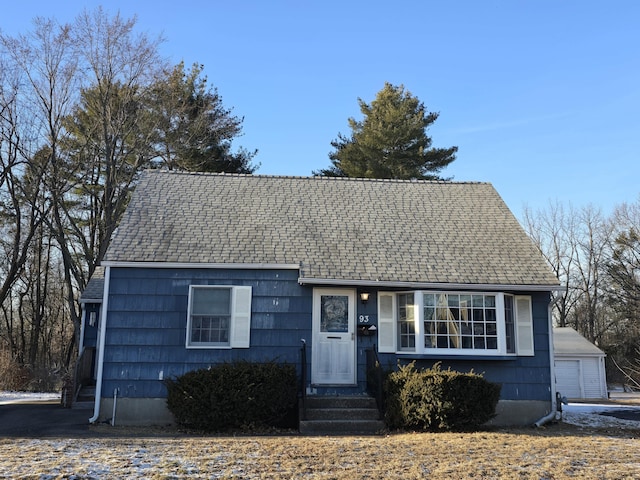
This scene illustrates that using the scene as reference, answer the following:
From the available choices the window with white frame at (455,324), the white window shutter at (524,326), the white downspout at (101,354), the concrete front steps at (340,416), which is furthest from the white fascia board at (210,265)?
the white window shutter at (524,326)

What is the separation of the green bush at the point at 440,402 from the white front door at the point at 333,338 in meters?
1.44

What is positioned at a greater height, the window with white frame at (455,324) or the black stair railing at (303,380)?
the window with white frame at (455,324)

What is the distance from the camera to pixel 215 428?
365 inches

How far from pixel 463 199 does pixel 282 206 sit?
449 cm

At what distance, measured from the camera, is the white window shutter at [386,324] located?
35.3 ft

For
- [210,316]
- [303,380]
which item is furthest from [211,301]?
[303,380]

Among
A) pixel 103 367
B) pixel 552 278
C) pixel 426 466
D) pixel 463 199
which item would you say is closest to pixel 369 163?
pixel 463 199

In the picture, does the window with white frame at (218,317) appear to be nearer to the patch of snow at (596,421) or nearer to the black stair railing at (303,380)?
the black stair railing at (303,380)

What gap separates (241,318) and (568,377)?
19588mm

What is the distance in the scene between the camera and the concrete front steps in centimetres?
927

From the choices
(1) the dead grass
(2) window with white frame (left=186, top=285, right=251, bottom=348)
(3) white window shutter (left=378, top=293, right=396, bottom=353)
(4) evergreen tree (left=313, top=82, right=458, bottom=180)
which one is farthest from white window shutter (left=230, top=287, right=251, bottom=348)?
(4) evergreen tree (left=313, top=82, right=458, bottom=180)

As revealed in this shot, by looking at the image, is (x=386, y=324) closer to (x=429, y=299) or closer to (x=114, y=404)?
(x=429, y=299)

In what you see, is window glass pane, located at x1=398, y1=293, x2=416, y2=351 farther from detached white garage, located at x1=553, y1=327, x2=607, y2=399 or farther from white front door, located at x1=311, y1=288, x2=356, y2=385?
detached white garage, located at x1=553, y1=327, x2=607, y2=399

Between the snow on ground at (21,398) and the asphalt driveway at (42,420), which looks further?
the snow on ground at (21,398)
